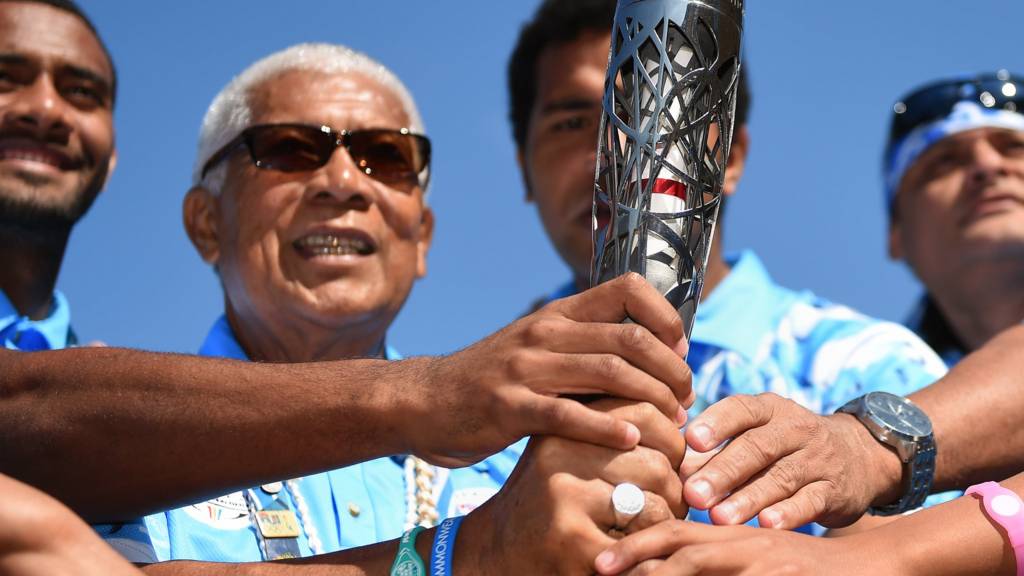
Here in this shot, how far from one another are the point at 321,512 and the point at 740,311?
5.46ft

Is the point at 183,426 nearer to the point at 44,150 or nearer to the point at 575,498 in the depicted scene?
the point at 575,498

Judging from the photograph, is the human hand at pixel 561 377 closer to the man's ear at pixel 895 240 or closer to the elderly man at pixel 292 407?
the elderly man at pixel 292 407

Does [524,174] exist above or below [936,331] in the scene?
above

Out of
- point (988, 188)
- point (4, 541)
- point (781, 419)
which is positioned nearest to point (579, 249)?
point (988, 188)

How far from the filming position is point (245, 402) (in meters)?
2.57

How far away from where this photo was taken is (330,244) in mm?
3938

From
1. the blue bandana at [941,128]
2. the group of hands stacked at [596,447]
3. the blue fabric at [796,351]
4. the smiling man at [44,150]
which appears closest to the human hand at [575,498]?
the group of hands stacked at [596,447]

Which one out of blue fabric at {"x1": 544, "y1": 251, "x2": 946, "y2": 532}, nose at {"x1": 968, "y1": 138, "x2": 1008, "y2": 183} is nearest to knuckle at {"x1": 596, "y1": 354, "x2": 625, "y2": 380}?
blue fabric at {"x1": 544, "y1": 251, "x2": 946, "y2": 532}

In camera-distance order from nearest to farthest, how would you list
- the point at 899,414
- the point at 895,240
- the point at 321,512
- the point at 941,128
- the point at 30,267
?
the point at 899,414 < the point at 321,512 < the point at 30,267 < the point at 941,128 < the point at 895,240

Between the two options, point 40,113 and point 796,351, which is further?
point 40,113

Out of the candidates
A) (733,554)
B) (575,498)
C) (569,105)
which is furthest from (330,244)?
(733,554)

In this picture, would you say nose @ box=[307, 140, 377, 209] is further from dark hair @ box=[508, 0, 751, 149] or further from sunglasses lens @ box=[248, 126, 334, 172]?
dark hair @ box=[508, 0, 751, 149]

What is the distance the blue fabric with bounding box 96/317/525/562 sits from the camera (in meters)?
2.93

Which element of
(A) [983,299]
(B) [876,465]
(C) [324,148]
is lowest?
(B) [876,465]
